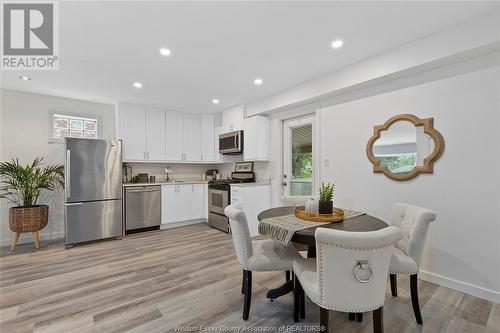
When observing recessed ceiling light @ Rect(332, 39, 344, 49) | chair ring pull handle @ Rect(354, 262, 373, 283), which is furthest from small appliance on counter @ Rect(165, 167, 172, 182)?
chair ring pull handle @ Rect(354, 262, 373, 283)

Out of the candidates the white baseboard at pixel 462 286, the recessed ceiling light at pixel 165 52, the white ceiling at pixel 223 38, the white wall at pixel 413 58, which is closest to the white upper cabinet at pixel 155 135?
the white ceiling at pixel 223 38

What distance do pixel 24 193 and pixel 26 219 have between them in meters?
0.42

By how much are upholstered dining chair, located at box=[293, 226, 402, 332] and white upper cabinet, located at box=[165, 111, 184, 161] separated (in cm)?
429

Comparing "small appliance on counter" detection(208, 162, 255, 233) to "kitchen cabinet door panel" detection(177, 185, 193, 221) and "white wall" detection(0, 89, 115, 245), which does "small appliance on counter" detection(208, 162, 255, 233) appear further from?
"white wall" detection(0, 89, 115, 245)

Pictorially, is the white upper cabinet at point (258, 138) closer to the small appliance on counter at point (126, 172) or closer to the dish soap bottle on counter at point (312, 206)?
the dish soap bottle on counter at point (312, 206)

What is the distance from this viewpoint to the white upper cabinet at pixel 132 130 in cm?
431

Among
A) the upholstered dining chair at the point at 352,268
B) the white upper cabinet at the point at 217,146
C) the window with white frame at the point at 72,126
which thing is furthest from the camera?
the white upper cabinet at the point at 217,146

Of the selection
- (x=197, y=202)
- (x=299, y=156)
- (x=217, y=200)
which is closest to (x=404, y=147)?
(x=299, y=156)

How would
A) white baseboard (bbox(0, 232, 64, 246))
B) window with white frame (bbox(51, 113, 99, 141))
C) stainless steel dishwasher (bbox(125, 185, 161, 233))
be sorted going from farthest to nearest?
stainless steel dishwasher (bbox(125, 185, 161, 233))
window with white frame (bbox(51, 113, 99, 141))
white baseboard (bbox(0, 232, 64, 246))

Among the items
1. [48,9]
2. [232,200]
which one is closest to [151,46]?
[48,9]

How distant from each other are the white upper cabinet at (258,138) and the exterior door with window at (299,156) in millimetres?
352

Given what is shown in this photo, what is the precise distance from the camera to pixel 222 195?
4.44 meters

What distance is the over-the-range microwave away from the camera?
457 centimetres

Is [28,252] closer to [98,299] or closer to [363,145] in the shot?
[98,299]
